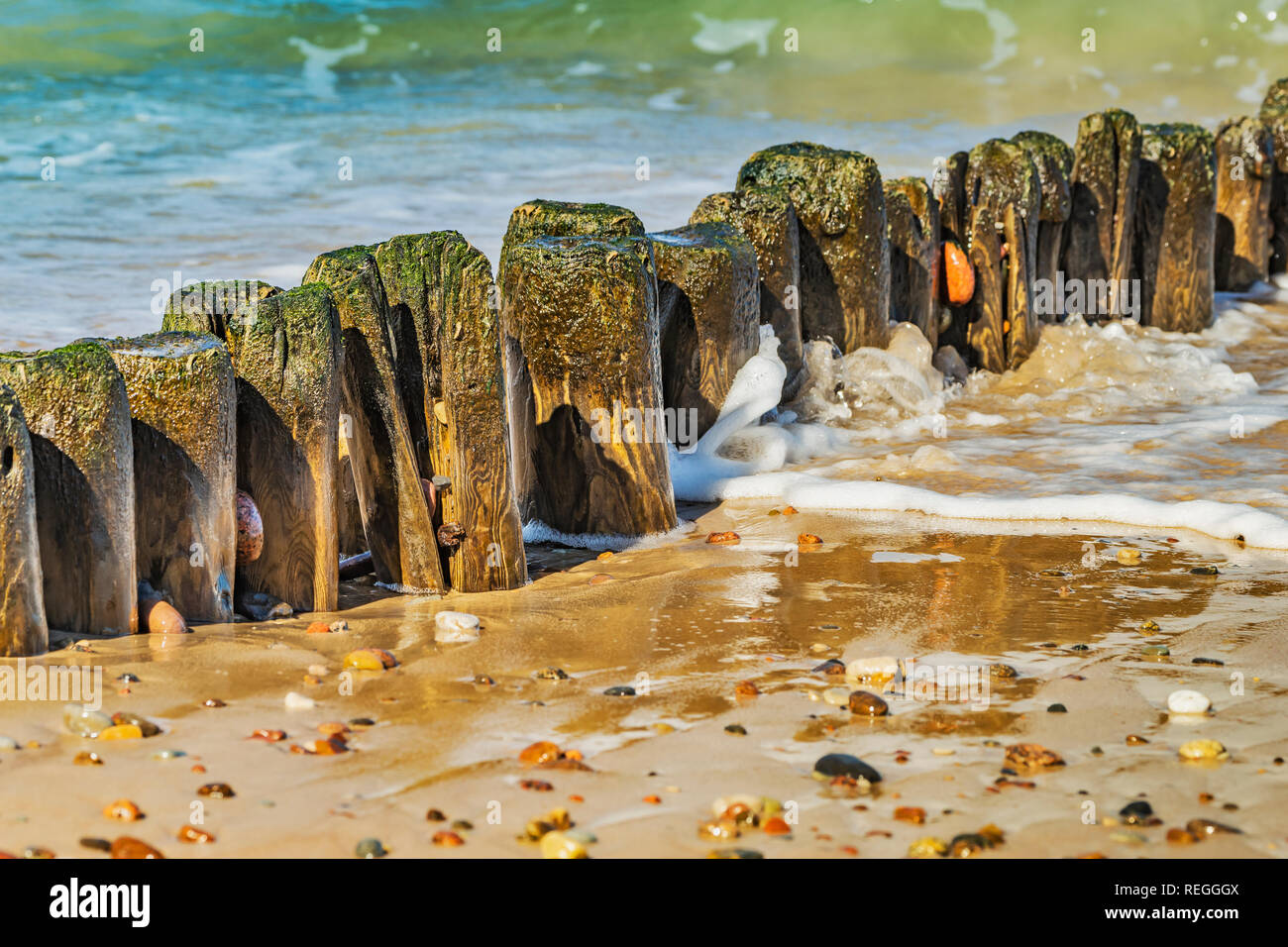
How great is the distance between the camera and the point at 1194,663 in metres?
3.47

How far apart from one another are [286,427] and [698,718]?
1.76 m

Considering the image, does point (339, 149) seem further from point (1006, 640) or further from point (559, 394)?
point (1006, 640)

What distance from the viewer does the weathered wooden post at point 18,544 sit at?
3176 mm

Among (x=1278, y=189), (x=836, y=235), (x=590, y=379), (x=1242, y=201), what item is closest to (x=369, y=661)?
(x=590, y=379)

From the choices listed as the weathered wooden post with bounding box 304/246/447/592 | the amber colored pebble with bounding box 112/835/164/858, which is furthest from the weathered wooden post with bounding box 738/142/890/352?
the amber colored pebble with bounding box 112/835/164/858

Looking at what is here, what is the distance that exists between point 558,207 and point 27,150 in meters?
15.7

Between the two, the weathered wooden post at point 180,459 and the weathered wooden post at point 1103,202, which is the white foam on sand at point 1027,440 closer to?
the weathered wooden post at point 1103,202

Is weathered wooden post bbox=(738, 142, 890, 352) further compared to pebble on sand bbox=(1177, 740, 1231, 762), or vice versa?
weathered wooden post bbox=(738, 142, 890, 352)

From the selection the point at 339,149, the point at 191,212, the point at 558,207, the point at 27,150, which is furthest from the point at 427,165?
the point at 558,207

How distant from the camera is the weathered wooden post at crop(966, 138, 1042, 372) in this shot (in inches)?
312

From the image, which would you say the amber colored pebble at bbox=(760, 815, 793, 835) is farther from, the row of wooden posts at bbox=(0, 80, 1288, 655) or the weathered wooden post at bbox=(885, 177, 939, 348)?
the weathered wooden post at bbox=(885, 177, 939, 348)

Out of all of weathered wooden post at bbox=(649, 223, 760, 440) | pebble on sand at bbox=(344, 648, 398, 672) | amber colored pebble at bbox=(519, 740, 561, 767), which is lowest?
amber colored pebble at bbox=(519, 740, 561, 767)

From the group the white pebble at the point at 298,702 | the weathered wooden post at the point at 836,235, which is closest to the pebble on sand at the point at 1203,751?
the white pebble at the point at 298,702

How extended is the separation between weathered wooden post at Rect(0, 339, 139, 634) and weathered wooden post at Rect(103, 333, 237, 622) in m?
0.15
